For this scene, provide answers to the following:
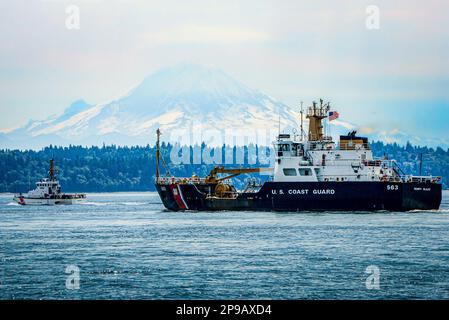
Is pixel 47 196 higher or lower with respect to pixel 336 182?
lower

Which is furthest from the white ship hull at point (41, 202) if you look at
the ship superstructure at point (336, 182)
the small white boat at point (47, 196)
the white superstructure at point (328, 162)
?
the white superstructure at point (328, 162)

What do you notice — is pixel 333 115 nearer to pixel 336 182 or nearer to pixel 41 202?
pixel 336 182

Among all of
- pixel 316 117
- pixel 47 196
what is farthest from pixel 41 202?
pixel 316 117

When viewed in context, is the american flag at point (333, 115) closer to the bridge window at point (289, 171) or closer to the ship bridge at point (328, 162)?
the ship bridge at point (328, 162)

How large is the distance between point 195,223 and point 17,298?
118ft

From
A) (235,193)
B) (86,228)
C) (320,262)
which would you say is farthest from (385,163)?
(320,262)

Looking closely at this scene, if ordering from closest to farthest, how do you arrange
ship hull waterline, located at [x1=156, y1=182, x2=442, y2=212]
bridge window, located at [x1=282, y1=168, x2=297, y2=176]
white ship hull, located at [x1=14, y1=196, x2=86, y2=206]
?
1. ship hull waterline, located at [x1=156, y1=182, x2=442, y2=212]
2. bridge window, located at [x1=282, y1=168, x2=297, y2=176]
3. white ship hull, located at [x1=14, y1=196, x2=86, y2=206]

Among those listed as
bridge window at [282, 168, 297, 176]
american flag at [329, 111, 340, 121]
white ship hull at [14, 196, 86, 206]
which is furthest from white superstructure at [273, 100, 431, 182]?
white ship hull at [14, 196, 86, 206]

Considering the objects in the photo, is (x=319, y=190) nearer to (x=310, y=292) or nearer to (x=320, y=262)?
(x=320, y=262)

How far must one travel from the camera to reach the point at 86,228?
72250mm

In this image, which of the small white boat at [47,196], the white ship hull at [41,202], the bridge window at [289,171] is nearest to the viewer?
the bridge window at [289,171]

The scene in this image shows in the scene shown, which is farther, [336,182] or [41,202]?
[41,202]

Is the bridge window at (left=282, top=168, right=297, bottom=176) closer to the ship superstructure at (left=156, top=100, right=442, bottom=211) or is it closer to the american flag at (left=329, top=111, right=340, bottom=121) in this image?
the ship superstructure at (left=156, top=100, right=442, bottom=211)

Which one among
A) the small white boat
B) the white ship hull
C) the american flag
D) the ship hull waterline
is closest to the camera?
the ship hull waterline
